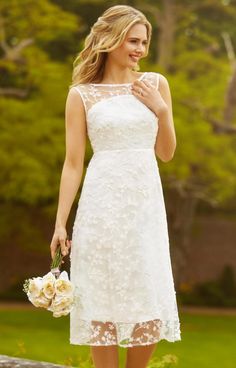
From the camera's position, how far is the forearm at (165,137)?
436cm

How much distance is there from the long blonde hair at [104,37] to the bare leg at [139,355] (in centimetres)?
122

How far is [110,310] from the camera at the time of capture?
4312 mm

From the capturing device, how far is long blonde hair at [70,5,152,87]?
14.1 ft

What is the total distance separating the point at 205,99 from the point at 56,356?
9459 mm

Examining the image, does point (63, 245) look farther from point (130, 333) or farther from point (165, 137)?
point (165, 137)

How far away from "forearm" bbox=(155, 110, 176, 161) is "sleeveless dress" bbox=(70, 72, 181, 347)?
0.04 metres

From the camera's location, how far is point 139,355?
14.2 ft

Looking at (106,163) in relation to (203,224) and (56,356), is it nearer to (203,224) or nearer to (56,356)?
(56,356)

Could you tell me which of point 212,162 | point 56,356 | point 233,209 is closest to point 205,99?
point 212,162

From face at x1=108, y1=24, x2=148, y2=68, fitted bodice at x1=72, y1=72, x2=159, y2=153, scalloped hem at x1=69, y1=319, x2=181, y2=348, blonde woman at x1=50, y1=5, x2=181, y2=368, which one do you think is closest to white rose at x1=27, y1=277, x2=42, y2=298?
blonde woman at x1=50, y1=5, x2=181, y2=368

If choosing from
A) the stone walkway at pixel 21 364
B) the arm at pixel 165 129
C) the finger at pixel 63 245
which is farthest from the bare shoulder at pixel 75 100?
the stone walkway at pixel 21 364

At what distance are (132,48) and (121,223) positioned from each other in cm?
77

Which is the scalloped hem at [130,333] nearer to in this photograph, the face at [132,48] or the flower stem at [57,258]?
the flower stem at [57,258]

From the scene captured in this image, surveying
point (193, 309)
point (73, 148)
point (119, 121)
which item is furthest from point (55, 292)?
point (193, 309)
